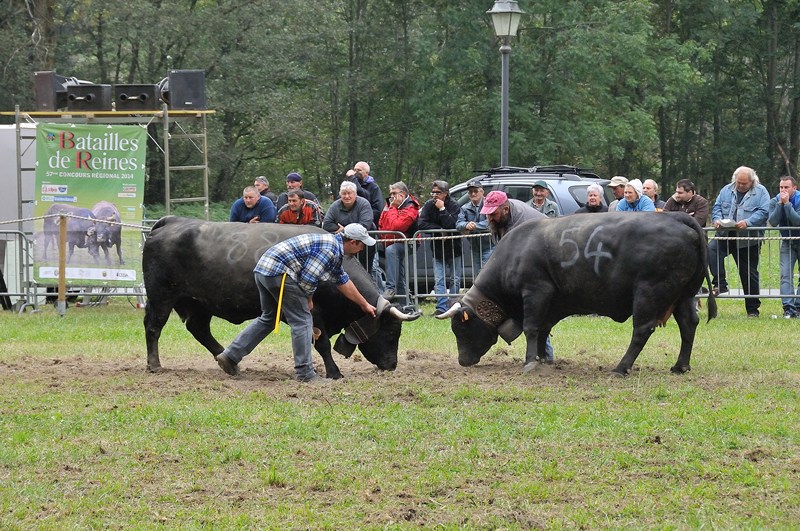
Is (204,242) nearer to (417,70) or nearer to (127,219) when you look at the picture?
(127,219)

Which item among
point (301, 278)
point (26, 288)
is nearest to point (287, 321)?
point (301, 278)

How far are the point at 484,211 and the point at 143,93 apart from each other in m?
8.82

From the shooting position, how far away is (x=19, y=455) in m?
7.59

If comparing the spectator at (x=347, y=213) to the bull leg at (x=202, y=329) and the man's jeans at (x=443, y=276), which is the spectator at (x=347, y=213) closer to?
the man's jeans at (x=443, y=276)

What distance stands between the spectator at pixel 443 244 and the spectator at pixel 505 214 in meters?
3.83

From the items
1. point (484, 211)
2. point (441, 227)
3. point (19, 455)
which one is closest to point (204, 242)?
point (484, 211)

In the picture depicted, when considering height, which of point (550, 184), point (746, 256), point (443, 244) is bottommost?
point (746, 256)

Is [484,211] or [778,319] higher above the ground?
[484,211]

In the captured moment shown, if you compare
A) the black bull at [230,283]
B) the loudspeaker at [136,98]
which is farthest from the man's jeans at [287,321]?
the loudspeaker at [136,98]

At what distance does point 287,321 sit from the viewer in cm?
1056

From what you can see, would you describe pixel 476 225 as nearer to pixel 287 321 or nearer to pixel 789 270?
pixel 789 270

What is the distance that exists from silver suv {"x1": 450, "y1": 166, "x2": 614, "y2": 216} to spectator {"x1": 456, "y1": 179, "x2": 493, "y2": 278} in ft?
4.04

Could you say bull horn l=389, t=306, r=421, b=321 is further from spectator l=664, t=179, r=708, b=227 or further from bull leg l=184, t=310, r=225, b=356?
spectator l=664, t=179, r=708, b=227

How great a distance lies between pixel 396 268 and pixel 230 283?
18.3ft
